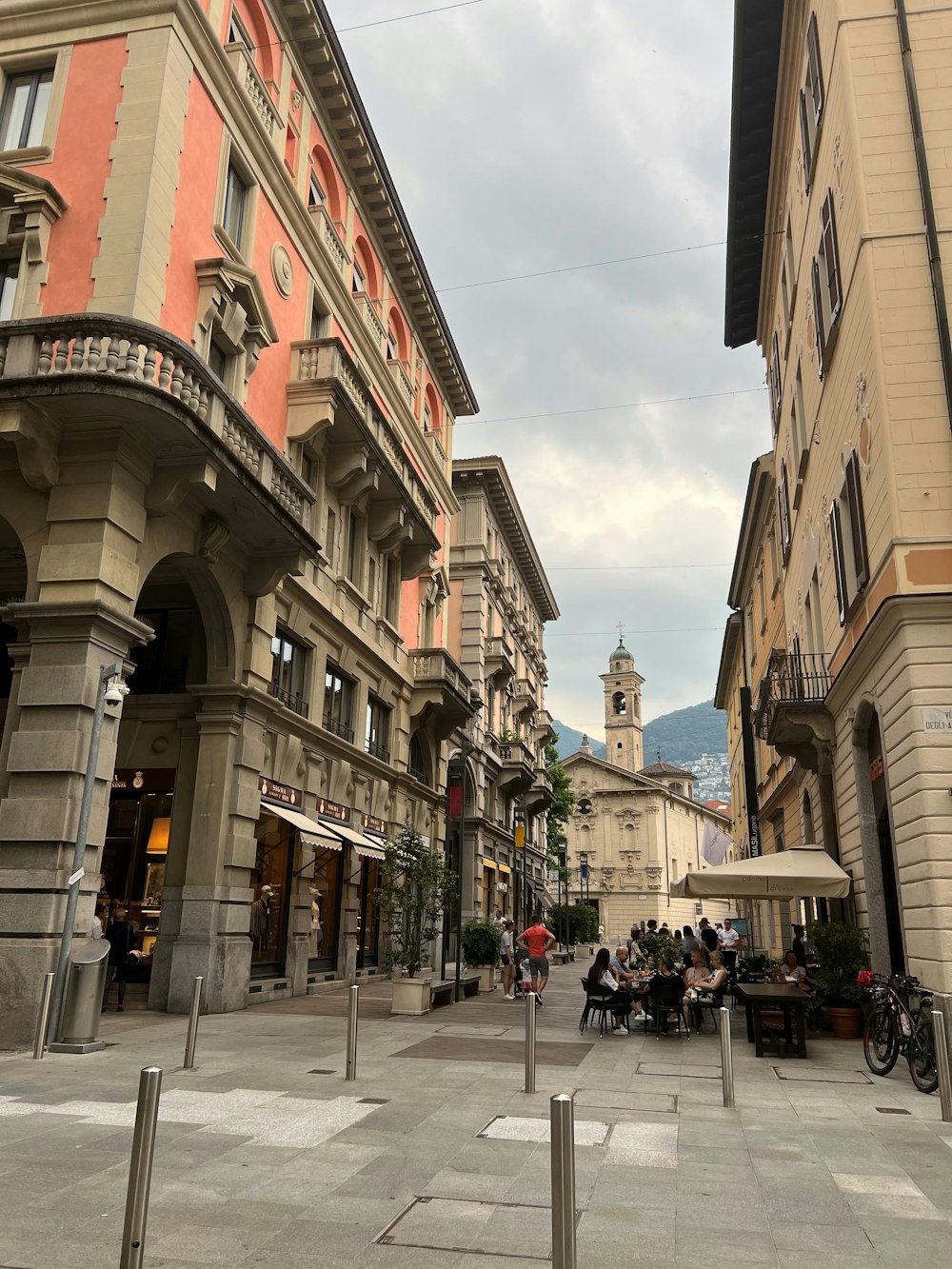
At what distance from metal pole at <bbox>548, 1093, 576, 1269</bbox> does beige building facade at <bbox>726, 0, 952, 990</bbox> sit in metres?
9.44

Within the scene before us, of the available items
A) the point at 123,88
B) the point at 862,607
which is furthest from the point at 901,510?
the point at 123,88

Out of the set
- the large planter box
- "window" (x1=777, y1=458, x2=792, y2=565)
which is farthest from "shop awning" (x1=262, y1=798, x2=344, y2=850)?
"window" (x1=777, y1=458, x2=792, y2=565)

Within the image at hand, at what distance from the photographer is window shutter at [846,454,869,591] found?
49.0 feet

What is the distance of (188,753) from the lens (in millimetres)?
17625

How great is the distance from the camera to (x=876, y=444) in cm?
1404

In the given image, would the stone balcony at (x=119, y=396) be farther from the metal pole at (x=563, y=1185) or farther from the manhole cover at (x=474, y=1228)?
the metal pole at (x=563, y=1185)

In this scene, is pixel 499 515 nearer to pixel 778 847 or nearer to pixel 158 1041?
pixel 778 847

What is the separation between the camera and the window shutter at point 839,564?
1686cm

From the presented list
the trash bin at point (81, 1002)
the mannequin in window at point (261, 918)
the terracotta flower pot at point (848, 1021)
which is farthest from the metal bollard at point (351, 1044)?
the terracotta flower pot at point (848, 1021)

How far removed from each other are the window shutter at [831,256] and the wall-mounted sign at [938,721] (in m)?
7.63

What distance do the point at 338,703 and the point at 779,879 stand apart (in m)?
11.9

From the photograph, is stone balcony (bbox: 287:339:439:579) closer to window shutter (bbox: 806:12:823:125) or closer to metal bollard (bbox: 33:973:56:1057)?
window shutter (bbox: 806:12:823:125)

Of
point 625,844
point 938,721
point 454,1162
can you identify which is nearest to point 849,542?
point 938,721

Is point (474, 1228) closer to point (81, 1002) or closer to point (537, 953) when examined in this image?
point (81, 1002)
